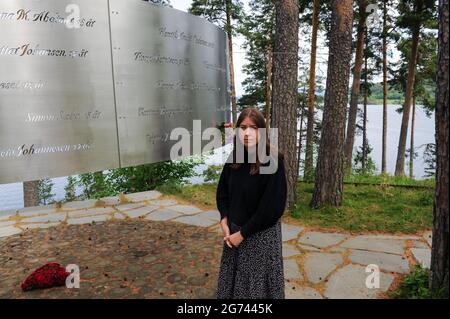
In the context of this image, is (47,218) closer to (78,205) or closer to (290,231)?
(78,205)

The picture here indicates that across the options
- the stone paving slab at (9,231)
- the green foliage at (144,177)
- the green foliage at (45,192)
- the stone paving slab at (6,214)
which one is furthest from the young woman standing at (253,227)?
the green foliage at (45,192)

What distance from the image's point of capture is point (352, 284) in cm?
338

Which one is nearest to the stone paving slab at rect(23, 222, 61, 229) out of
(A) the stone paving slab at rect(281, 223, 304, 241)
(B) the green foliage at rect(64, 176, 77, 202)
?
(A) the stone paving slab at rect(281, 223, 304, 241)

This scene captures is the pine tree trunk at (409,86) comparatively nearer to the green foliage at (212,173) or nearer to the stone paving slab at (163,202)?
the green foliage at (212,173)

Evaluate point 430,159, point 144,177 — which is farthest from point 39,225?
point 430,159

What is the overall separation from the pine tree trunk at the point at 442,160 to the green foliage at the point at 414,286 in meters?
0.32

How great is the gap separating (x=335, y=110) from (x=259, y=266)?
401 centimetres

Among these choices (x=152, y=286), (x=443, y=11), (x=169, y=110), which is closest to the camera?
(x=443, y=11)

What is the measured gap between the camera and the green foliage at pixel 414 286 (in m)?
2.99

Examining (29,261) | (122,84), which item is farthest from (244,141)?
(29,261)

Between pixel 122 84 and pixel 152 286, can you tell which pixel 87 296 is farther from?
pixel 122 84

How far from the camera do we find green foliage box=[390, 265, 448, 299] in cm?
299
